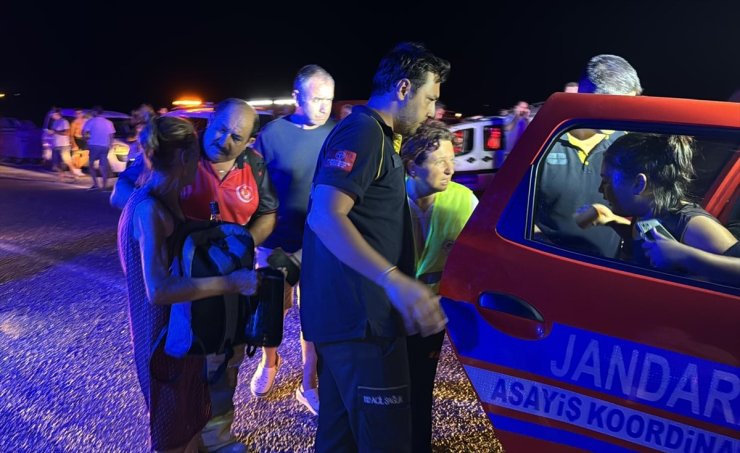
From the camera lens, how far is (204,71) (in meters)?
49.1

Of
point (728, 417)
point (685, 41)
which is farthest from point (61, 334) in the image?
point (685, 41)

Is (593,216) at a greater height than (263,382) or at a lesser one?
greater

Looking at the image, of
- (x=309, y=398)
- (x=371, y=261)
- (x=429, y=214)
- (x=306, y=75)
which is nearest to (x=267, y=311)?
(x=371, y=261)

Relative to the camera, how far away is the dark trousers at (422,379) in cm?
245

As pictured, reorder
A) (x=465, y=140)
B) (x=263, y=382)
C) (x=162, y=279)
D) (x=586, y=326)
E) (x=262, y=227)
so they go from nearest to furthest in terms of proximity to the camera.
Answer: (x=586, y=326), (x=162, y=279), (x=262, y=227), (x=263, y=382), (x=465, y=140)

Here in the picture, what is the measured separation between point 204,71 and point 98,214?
139 ft

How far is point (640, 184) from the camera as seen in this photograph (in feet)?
6.68

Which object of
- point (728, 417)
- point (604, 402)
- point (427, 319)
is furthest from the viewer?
point (427, 319)

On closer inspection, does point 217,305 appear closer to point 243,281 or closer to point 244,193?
point 243,281

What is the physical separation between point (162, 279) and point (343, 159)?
76 cm

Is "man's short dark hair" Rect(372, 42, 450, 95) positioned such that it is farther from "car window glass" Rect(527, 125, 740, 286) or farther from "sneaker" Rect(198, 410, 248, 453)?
"sneaker" Rect(198, 410, 248, 453)

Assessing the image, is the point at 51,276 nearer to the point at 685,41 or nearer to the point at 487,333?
the point at 487,333

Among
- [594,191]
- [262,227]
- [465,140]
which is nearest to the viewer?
[594,191]

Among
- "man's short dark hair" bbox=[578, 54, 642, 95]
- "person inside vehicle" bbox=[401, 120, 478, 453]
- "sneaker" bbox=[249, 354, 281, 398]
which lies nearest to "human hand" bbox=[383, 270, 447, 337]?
"person inside vehicle" bbox=[401, 120, 478, 453]
